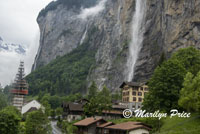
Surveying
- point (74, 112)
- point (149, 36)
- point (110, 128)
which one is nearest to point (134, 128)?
point (110, 128)

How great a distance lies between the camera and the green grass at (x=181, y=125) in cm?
4466

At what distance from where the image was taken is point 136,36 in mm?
142000

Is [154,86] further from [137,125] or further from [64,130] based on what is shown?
[64,130]

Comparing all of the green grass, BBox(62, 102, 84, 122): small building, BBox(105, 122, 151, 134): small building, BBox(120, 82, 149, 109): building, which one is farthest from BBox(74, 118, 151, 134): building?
BBox(120, 82, 149, 109): building

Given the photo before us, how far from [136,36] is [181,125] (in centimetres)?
9747

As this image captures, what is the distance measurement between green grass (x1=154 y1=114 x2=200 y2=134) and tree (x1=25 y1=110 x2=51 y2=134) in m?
24.8

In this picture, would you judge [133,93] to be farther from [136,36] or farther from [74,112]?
[136,36]

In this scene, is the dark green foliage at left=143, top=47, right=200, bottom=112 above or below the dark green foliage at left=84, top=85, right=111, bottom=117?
above

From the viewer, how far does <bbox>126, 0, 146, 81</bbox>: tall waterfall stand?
13488cm

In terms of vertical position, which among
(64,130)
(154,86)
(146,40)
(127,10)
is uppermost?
(127,10)

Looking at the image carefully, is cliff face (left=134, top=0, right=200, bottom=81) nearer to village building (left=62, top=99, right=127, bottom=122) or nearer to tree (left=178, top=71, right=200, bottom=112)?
village building (left=62, top=99, right=127, bottom=122)

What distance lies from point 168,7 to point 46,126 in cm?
7860

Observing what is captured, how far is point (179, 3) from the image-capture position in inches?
4309

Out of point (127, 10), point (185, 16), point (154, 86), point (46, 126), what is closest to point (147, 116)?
point (154, 86)
